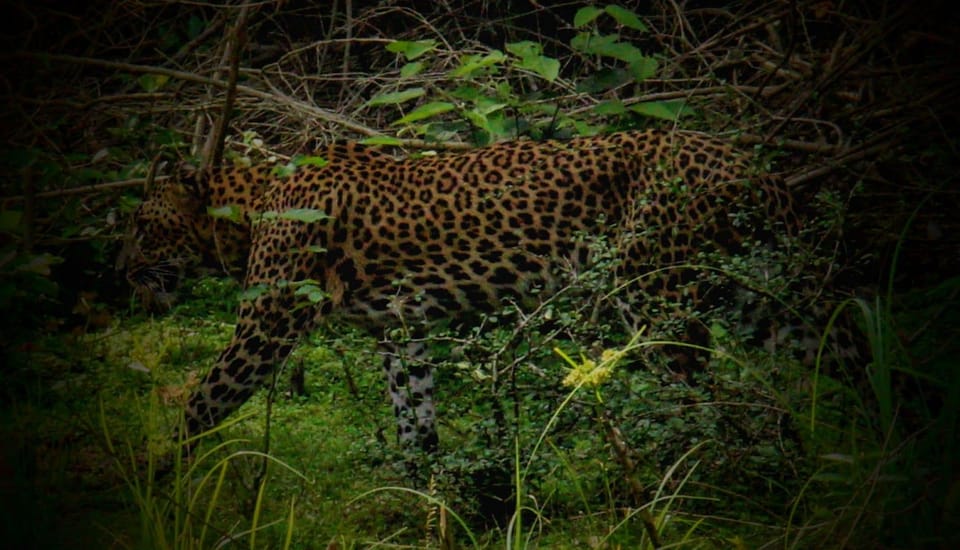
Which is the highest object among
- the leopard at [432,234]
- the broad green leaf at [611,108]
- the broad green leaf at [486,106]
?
the broad green leaf at [486,106]

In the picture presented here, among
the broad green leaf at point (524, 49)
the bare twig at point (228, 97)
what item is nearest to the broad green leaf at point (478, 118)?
the broad green leaf at point (524, 49)

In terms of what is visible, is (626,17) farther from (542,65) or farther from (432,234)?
(432,234)

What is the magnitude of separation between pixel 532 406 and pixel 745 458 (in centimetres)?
68

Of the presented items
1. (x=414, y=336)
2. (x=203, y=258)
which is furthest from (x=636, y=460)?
(x=203, y=258)

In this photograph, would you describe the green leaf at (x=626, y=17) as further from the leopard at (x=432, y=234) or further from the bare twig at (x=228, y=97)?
the bare twig at (x=228, y=97)

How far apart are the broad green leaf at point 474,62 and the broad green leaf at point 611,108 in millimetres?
435

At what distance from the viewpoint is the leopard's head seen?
395 cm

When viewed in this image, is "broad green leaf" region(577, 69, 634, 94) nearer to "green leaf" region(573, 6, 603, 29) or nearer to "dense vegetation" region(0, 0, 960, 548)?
"dense vegetation" region(0, 0, 960, 548)

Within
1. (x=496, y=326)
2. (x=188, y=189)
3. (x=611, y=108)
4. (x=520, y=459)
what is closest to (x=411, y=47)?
(x=611, y=108)

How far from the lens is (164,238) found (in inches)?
156

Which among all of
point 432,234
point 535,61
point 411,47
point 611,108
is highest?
point 411,47

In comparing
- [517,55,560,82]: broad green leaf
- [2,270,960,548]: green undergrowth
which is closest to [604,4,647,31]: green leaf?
[517,55,560,82]: broad green leaf

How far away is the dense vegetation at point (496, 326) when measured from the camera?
285 cm

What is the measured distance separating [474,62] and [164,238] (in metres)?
1.39
